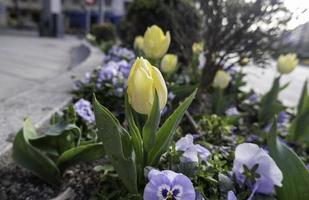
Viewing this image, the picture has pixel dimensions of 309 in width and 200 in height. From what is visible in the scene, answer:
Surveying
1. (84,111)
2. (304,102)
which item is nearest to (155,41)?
(84,111)

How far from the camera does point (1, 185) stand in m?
1.53

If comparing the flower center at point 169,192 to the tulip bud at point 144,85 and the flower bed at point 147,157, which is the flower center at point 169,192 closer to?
the flower bed at point 147,157

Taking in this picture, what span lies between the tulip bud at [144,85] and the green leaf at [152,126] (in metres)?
0.02

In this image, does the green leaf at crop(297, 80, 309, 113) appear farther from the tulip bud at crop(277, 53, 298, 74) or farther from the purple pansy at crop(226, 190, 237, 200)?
the purple pansy at crop(226, 190, 237, 200)

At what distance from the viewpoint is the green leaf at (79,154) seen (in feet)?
4.77

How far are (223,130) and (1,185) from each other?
3.94ft

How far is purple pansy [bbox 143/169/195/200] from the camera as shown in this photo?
1.06 m

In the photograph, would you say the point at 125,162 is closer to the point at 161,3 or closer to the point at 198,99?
the point at 198,99

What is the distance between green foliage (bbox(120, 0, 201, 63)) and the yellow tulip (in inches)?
91.6

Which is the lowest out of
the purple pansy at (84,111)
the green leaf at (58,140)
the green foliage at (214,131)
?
Result: the green foliage at (214,131)

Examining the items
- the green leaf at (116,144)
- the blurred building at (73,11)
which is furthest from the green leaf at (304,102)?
the blurred building at (73,11)

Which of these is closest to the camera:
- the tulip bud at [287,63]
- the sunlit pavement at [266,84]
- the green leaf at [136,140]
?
the green leaf at [136,140]

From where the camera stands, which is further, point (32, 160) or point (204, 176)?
point (32, 160)

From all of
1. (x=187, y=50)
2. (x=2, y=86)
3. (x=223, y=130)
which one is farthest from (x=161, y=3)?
(x=223, y=130)
